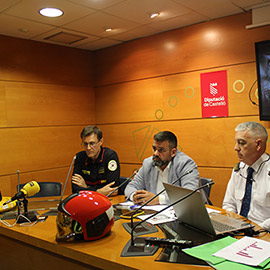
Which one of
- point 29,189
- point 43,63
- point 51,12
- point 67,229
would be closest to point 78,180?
point 29,189

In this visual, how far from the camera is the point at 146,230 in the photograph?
200 cm

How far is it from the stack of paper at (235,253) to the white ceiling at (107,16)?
273cm

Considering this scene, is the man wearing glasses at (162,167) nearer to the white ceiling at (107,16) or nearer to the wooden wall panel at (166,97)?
the wooden wall panel at (166,97)

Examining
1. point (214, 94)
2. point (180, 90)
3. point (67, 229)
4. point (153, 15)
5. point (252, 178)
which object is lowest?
point (67, 229)

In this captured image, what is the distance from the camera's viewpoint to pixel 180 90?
4605 mm

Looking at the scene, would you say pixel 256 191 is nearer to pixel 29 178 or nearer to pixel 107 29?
pixel 107 29

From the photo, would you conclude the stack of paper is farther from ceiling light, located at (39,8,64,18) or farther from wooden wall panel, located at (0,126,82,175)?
wooden wall panel, located at (0,126,82,175)

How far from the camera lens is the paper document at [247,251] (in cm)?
147

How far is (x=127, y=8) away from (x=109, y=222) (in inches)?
104

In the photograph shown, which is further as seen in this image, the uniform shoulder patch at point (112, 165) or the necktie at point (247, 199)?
the uniform shoulder patch at point (112, 165)

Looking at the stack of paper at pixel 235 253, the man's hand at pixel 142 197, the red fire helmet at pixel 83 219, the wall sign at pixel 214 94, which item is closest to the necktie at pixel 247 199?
the man's hand at pixel 142 197

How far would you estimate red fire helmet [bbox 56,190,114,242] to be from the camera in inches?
73.1

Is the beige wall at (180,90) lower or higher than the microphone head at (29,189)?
higher

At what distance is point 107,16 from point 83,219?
284cm
